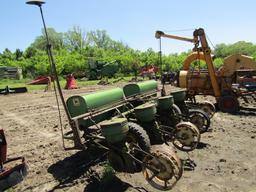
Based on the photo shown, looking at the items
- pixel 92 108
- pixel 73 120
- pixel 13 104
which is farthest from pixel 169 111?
pixel 13 104

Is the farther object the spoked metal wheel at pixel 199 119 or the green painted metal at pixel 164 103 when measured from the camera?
the spoked metal wheel at pixel 199 119

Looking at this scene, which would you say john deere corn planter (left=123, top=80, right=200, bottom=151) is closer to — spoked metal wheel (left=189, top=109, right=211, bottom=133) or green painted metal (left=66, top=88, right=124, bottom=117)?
green painted metal (left=66, top=88, right=124, bottom=117)

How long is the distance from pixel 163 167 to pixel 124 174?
3.84ft

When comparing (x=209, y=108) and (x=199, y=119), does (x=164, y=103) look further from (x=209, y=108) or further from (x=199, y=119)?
(x=209, y=108)

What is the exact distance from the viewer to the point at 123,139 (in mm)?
5652

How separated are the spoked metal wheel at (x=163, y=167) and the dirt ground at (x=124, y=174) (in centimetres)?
31

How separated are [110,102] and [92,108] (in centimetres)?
82

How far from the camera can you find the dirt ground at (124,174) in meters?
5.70

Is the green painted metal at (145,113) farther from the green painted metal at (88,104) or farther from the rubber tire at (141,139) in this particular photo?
the green painted metal at (88,104)

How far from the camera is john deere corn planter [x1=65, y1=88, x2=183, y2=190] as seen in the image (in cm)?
523

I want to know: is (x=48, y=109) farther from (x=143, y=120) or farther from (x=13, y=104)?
(x=143, y=120)

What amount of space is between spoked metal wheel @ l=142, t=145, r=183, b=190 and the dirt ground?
0.31 metres

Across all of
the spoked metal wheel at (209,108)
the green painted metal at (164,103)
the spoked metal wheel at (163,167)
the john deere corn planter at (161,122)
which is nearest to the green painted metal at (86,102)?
the john deere corn planter at (161,122)

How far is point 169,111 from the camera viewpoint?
8.16 m
